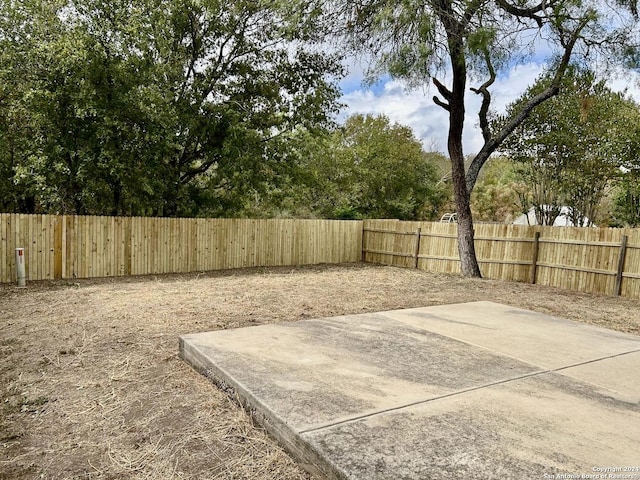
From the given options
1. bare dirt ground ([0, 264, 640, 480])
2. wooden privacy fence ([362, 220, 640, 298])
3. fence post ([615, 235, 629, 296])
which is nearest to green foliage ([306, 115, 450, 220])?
wooden privacy fence ([362, 220, 640, 298])

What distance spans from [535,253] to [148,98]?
846 cm

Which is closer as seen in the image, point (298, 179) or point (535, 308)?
point (535, 308)

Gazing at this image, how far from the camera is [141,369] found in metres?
3.17

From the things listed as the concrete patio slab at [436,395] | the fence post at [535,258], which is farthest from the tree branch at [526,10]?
the concrete patio slab at [436,395]

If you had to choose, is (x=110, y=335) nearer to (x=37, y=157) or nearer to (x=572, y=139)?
(x=37, y=157)

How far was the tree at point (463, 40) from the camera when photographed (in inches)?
303

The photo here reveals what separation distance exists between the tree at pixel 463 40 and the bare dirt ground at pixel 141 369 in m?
4.00

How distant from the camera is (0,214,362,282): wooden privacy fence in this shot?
7586 mm

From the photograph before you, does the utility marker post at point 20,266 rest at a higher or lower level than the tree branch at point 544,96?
lower

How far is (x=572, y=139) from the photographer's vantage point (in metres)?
13.0

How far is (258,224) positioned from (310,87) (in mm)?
4048

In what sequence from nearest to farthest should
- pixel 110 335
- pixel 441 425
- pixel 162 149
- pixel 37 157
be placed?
1. pixel 441 425
2. pixel 110 335
3. pixel 37 157
4. pixel 162 149

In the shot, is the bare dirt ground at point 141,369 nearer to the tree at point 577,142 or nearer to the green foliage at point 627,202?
the tree at point 577,142

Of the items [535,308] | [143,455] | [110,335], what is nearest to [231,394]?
[143,455]
